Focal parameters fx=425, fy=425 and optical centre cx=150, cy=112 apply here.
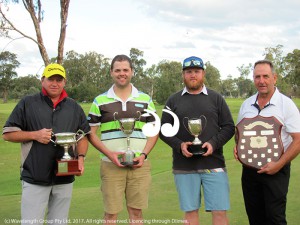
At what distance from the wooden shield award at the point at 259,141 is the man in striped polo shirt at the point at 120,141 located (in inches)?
37.7

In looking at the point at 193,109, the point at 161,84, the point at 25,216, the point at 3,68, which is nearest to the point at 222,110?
the point at 193,109

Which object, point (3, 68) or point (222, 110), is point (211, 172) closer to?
point (222, 110)

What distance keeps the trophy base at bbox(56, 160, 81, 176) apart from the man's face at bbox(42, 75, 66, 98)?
0.66 m

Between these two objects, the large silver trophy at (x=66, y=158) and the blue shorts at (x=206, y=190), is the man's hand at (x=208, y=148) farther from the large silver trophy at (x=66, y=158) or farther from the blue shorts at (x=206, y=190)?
the large silver trophy at (x=66, y=158)

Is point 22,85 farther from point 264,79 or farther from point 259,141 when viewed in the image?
point 259,141

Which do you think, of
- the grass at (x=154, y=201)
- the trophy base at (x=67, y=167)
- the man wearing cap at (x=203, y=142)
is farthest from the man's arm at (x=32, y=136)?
the grass at (x=154, y=201)

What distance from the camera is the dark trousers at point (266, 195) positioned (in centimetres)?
422

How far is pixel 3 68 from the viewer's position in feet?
251

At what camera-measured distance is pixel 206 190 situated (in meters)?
4.46

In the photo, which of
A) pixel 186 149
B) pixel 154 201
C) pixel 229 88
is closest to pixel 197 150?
pixel 186 149

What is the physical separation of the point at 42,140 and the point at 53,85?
0.58m

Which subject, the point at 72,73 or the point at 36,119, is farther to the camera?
the point at 72,73

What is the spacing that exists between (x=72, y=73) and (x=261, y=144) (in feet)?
258

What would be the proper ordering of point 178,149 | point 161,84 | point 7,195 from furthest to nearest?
point 161,84 → point 7,195 → point 178,149
